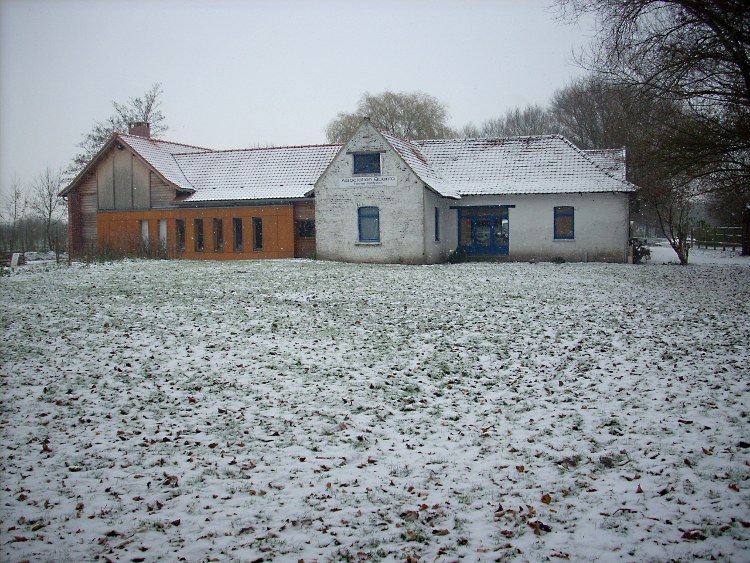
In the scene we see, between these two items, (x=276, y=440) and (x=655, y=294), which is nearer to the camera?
(x=276, y=440)

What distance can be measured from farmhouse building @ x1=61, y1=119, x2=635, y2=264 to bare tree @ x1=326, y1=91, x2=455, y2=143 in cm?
2207

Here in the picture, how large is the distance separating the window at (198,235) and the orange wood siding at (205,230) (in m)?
0.16

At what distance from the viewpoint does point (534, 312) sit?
12.6 metres

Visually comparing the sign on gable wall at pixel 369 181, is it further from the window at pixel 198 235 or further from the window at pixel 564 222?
the window at pixel 198 235

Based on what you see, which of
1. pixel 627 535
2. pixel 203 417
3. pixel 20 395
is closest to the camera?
pixel 627 535

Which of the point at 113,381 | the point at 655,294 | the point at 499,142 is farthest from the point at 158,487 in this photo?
the point at 499,142

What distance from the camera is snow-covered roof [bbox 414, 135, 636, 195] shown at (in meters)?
27.8

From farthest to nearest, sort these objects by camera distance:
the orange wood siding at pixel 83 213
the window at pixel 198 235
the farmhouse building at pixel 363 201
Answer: the orange wood siding at pixel 83 213 → the window at pixel 198 235 → the farmhouse building at pixel 363 201

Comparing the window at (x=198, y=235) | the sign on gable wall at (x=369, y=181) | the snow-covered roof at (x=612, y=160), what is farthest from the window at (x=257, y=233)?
the snow-covered roof at (x=612, y=160)

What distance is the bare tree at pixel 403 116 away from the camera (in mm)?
54156

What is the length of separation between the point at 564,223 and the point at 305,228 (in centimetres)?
1241

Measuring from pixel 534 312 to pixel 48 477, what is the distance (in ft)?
31.2

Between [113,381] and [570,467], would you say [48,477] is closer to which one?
[113,381]

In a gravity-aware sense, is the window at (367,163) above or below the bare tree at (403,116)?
below
